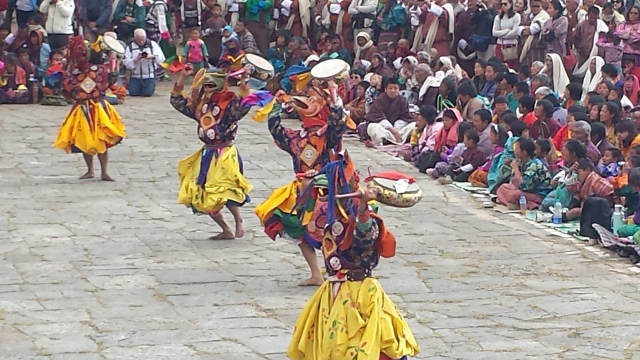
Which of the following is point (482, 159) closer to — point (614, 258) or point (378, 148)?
point (378, 148)

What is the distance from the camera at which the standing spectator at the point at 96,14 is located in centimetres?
2020

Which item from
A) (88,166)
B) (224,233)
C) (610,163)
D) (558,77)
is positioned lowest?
(88,166)

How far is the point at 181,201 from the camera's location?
10938mm

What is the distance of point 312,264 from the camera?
9594mm

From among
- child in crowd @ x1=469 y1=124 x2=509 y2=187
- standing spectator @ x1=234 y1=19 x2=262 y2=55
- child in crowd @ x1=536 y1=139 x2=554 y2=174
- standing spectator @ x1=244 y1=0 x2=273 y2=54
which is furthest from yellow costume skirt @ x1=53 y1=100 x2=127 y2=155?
standing spectator @ x1=244 y1=0 x2=273 y2=54

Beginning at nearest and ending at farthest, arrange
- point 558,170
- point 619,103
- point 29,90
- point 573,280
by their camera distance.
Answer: point 573,280
point 558,170
point 619,103
point 29,90


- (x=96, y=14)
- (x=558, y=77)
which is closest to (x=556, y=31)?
(x=558, y=77)

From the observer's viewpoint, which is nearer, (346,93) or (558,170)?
(558,170)

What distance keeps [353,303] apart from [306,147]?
9.14ft

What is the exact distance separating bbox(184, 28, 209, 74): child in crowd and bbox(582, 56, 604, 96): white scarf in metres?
5.79

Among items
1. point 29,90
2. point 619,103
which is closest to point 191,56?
point 29,90

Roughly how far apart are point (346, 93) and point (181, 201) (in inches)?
256

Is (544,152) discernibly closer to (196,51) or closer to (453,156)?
(453,156)

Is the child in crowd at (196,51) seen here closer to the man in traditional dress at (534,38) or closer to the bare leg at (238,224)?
the man in traditional dress at (534,38)
